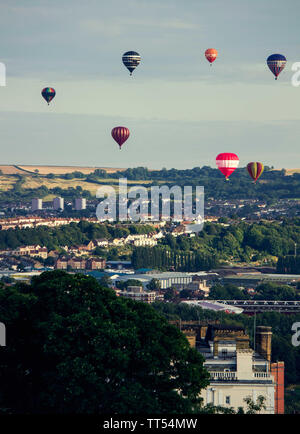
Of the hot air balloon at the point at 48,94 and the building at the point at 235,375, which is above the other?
the hot air balloon at the point at 48,94

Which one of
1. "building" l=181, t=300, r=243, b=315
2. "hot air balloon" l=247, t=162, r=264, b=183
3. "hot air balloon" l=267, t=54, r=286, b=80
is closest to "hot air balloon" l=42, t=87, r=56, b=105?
"hot air balloon" l=247, t=162, r=264, b=183

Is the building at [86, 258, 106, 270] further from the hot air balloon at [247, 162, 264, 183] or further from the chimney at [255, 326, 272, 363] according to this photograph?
the chimney at [255, 326, 272, 363]

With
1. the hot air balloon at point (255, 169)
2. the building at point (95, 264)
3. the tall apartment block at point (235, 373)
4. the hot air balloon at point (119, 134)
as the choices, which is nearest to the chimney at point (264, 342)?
the tall apartment block at point (235, 373)

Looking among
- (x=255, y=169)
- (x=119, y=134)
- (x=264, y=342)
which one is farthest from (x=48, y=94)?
(x=264, y=342)

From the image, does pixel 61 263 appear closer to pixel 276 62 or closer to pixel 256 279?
pixel 256 279

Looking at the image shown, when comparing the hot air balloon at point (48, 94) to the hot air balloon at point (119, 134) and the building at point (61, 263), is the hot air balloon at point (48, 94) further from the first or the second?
the building at point (61, 263)
